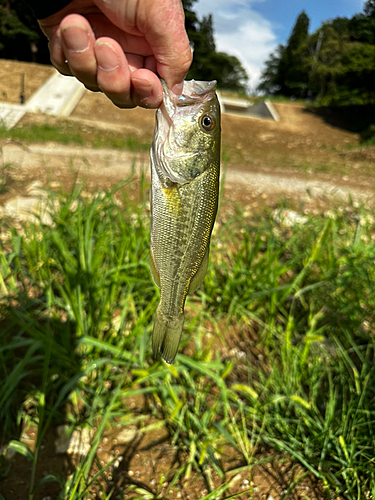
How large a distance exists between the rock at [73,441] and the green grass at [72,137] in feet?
19.6

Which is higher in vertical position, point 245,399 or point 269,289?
point 269,289

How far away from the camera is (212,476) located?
198cm

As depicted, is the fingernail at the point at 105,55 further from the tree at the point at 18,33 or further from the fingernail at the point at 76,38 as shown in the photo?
the tree at the point at 18,33

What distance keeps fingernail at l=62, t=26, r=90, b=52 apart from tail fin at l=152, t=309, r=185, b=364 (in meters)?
0.98

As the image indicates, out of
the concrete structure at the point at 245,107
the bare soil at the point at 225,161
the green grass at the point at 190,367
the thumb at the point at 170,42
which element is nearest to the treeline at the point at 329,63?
the bare soil at the point at 225,161

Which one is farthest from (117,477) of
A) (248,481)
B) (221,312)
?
(221,312)

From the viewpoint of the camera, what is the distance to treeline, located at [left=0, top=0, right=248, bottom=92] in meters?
25.1

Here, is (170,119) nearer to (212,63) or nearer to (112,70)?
(112,70)

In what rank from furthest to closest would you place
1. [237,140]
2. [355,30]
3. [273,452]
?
[355,30] < [237,140] < [273,452]

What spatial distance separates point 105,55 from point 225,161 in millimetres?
2970

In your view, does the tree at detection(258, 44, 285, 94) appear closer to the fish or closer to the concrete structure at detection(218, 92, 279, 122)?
the concrete structure at detection(218, 92, 279, 122)

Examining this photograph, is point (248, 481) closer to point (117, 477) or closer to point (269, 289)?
point (117, 477)

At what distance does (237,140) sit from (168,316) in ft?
41.8

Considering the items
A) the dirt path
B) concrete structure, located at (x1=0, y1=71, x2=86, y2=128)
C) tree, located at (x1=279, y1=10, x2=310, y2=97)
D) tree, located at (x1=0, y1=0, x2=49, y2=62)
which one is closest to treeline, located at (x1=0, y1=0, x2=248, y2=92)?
tree, located at (x1=0, y1=0, x2=49, y2=62)
